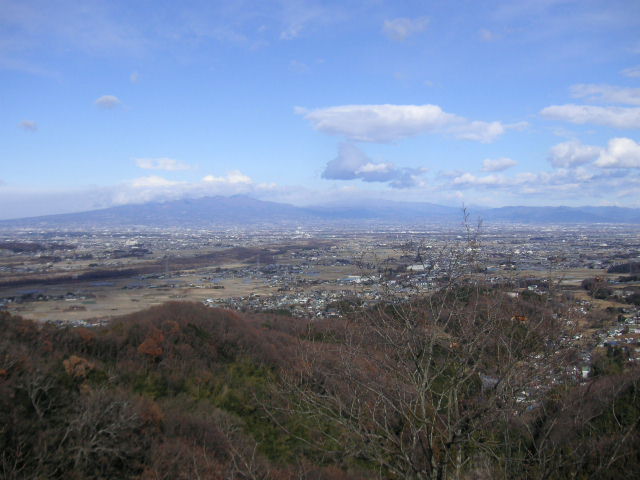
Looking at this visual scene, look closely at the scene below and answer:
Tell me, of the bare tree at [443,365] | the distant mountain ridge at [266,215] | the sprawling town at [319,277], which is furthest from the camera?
the distant mountain ridge at [266,215]

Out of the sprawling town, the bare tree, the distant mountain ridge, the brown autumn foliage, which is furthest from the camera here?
the distant mountain ridge

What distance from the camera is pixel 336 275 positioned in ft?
88.5

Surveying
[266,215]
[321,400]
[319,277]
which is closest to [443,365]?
[321,400]

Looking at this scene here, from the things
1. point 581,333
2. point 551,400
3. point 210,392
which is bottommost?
point 210,392

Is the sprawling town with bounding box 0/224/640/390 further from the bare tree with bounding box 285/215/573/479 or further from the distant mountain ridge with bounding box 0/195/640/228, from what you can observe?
the distant mountain ridge with bounding box 0/195/640/228

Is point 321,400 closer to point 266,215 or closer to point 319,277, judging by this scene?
point 319,277

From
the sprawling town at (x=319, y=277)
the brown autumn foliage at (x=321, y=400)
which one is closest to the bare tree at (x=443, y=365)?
the brown autumn foliage at (x=321, y=400)

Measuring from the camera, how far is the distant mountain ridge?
103938 millimetres

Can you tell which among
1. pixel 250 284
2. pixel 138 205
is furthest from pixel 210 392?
pixel 138 205

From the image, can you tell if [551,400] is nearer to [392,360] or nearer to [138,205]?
[392,360]

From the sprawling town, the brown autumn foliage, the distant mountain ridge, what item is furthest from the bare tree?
the distant mountain ridge

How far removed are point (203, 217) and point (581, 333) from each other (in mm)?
140037

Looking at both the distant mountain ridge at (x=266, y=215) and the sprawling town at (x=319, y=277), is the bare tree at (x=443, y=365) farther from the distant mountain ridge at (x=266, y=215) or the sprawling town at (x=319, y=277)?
the distant mountain ridge at (x=266, y=215)

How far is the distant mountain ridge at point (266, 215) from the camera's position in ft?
341
